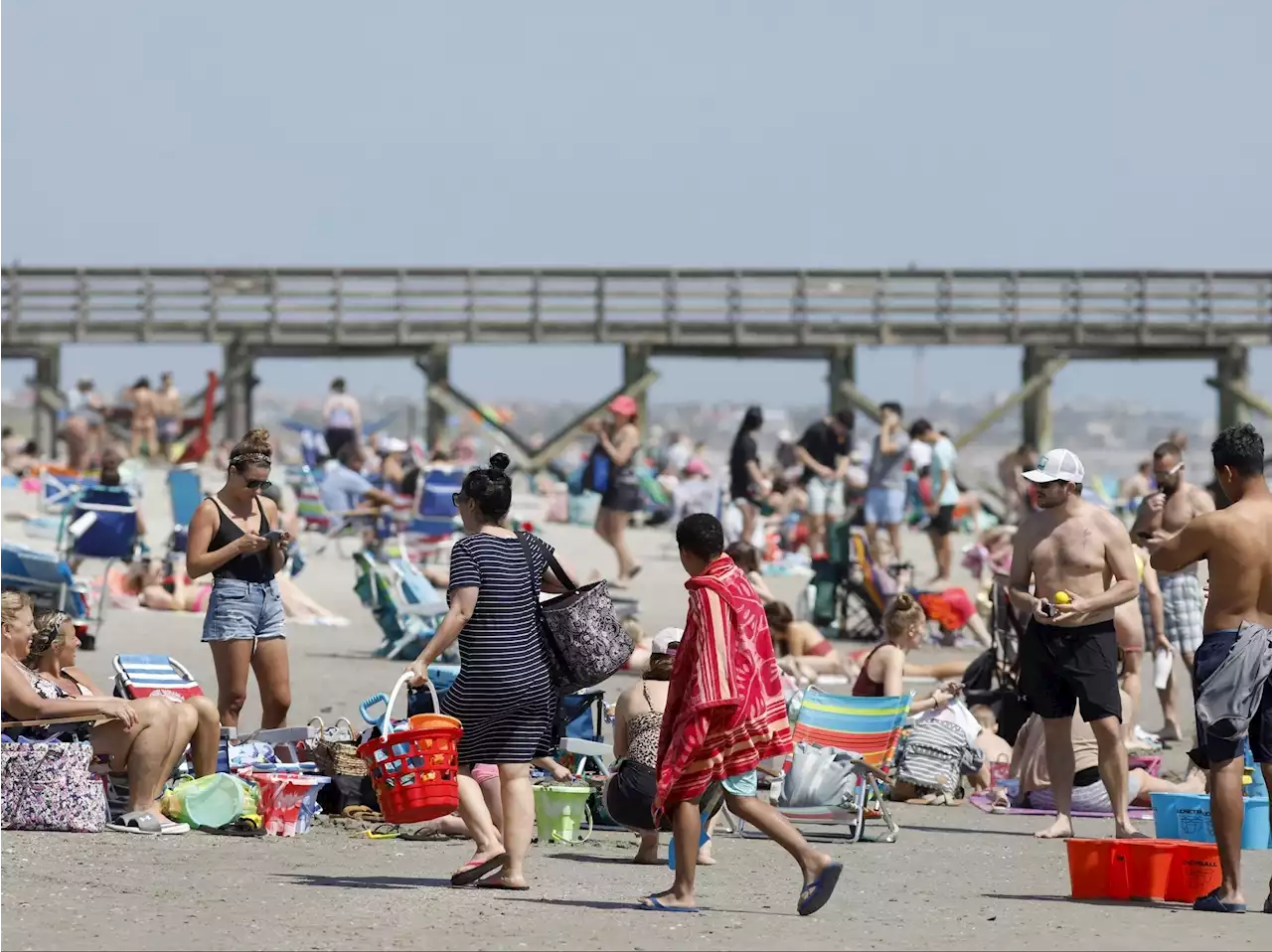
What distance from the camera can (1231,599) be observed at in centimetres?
634

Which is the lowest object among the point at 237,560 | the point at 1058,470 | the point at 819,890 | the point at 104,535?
the point at 819,890

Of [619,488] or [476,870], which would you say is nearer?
[476,870]

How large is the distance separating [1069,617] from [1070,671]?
18 cm

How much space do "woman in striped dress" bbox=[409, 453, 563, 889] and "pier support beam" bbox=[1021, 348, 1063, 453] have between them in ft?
83.0

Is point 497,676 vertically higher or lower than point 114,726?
higher

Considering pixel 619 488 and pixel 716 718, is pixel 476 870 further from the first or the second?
pixel 619 488

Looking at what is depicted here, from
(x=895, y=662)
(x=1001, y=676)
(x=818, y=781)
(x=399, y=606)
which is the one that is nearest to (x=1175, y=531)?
(x=1001, y=676)

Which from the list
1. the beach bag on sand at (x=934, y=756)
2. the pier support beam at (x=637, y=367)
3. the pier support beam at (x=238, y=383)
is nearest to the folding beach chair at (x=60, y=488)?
the beach bag on sand at (x=934, y=756)

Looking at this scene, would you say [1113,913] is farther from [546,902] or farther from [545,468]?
[545,468]

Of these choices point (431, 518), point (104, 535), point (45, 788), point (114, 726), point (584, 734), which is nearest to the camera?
point (45, 788)

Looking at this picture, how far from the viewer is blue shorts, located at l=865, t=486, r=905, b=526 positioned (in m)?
17.3

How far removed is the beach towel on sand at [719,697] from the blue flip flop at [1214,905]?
1.20 metres

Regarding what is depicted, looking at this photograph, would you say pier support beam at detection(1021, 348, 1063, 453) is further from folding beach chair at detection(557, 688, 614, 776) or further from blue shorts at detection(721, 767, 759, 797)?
blue shorts at detection(721, 767, 759, 797)

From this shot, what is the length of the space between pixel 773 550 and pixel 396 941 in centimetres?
1466
